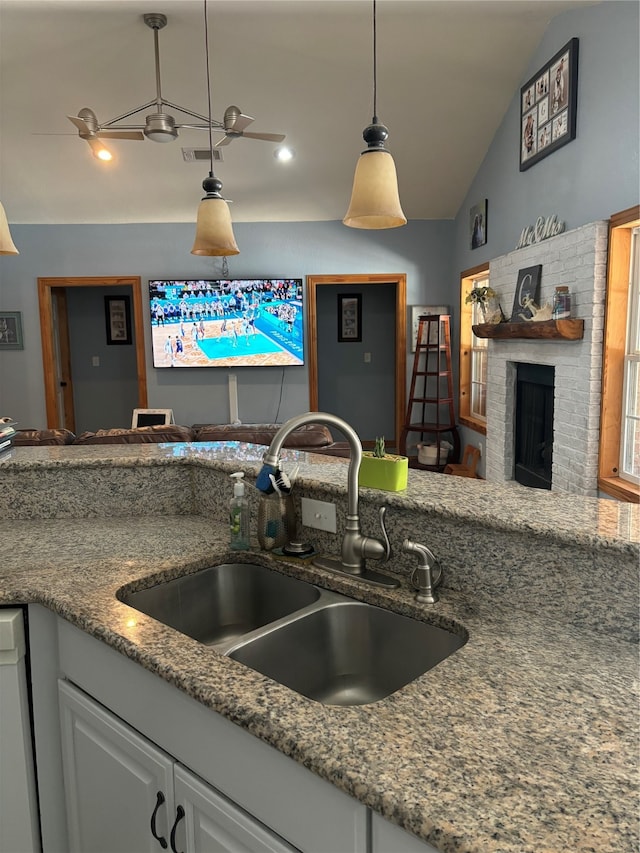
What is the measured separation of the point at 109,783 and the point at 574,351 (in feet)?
10.6

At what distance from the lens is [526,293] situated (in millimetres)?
4133

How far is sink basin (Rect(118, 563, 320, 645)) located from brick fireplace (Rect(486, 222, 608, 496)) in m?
2.49

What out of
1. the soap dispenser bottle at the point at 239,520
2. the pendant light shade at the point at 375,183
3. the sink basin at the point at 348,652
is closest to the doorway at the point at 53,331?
the pendant light shade at the point at 375,183

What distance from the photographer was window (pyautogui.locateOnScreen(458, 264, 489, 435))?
5762 millimetres

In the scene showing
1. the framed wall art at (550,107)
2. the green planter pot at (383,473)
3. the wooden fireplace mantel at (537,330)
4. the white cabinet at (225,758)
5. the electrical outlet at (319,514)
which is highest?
the framed wall art at (550,107)

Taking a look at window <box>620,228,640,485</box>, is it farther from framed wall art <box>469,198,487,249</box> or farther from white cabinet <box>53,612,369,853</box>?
white cabinet <box>53,612,369,853</box>

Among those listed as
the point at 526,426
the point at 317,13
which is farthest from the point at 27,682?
the point at 317,13

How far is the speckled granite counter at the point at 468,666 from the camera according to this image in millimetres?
735

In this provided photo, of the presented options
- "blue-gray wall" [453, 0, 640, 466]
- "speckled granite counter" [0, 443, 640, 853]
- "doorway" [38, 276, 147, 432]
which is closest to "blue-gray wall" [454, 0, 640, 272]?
"blue-gray wall" [453, 0, 640, 466]

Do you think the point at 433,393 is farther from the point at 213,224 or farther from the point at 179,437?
the point at 213,224

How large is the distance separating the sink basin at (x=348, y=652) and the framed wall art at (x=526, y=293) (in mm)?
3159

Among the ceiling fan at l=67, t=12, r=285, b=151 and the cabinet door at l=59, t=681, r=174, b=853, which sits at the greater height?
the ceiling fan at l=67, t=12, r=285, b=151

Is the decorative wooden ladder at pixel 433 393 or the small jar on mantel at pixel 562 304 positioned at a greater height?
the small jar on mantel at pixel 562 304

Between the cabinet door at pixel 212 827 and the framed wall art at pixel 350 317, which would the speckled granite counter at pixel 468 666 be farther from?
the framed wall art at pixel 350 317
